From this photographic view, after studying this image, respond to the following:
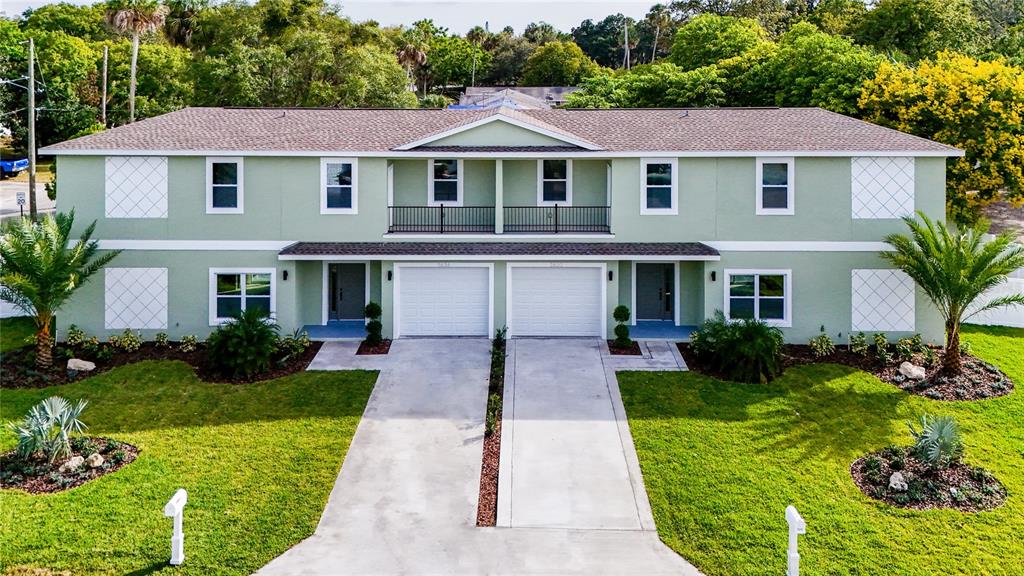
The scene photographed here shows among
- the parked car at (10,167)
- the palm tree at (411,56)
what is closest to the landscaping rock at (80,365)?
the parked car at (10,167)

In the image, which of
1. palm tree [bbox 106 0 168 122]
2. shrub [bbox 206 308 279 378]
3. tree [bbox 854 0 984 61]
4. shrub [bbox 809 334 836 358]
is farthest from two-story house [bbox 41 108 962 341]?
tree [bbox 854 0 984 61]

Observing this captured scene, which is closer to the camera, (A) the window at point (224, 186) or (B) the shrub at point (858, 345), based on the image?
(B) the shrub at point (858, 345)

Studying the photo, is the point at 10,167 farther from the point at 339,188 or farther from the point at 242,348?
the point at 242,348

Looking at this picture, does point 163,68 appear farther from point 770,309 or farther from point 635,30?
point 635,30

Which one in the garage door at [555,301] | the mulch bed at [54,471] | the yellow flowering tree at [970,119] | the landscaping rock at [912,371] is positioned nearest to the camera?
the mulch bed at [54,471]

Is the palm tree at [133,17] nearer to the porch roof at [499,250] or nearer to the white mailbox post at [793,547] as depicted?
the porch roof at [499,250]

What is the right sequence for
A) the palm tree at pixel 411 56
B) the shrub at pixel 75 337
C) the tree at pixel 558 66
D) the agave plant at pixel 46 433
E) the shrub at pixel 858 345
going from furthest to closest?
the tree at pixel 558 66
the palm tree at pixel 411 56
the shrub at pixel 75 337
the shrub at pixel 858 345
the agave plant at pixel 46 433
